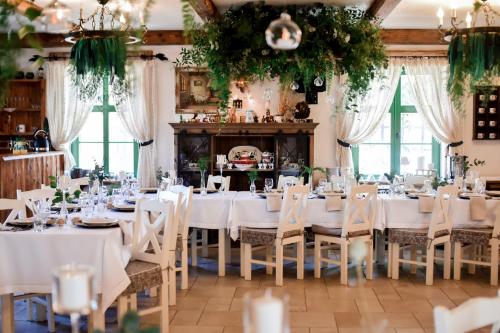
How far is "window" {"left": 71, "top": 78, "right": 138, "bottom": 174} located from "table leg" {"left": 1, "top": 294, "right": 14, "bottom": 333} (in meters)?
5.40

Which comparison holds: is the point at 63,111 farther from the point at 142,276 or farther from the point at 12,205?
the point at 142,276

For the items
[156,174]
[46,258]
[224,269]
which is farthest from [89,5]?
[46,258]

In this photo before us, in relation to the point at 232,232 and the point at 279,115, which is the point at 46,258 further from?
the point at 279,115

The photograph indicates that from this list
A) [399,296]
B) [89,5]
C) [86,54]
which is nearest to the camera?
[86,54]

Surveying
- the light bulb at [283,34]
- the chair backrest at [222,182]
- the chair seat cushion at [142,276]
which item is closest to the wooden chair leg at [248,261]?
the chair backrest at [222,182]

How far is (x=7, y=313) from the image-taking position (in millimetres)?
4066

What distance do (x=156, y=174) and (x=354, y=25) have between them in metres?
3.85

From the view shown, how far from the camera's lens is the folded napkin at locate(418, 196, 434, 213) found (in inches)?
244

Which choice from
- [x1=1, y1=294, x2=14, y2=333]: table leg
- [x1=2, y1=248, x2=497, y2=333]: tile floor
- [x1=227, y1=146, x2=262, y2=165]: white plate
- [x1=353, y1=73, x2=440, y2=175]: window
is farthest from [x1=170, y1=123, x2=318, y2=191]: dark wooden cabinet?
[x1=1, y1=294, x2=14, y2=333]: table leg

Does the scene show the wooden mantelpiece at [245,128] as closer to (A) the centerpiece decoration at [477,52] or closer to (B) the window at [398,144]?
(B) the window at [398,144]

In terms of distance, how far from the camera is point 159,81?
9078 millimetres

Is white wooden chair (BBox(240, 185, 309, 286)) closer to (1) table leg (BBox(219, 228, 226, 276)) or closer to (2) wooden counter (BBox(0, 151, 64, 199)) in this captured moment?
(1) table leg (BBox(219, 228, 226, 276))

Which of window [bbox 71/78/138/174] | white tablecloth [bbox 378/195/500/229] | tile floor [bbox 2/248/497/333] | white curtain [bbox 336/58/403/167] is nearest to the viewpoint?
tile floor [bbox 2/248/497/333]

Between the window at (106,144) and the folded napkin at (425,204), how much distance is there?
4.76 meters
